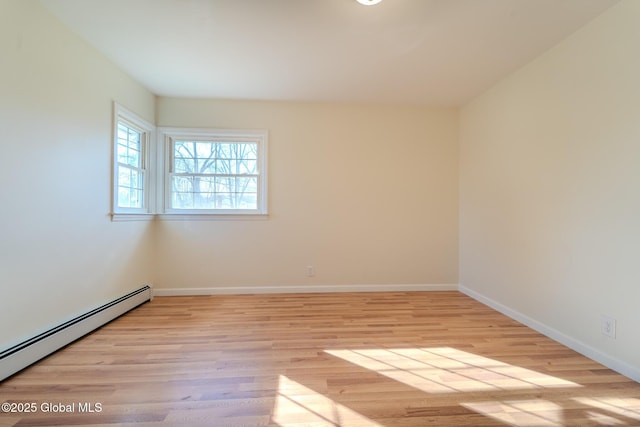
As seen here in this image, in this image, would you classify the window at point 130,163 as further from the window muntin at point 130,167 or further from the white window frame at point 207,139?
the white window frame at point 207,139

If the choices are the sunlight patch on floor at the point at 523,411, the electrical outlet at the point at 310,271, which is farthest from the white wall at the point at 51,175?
the sunlight patch on floor at the point at 523,411

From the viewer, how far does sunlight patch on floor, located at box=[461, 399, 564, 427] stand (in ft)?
4.69

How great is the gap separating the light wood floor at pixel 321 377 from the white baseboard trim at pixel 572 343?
0.23ft

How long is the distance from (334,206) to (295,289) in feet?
4.05

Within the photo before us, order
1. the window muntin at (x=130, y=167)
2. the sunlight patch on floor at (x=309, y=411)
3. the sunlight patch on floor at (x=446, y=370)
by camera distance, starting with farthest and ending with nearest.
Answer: the window muntin at (x=130, y=167), the sunlight patch on floor at (x=446, y=370), the sunlight patch on floor at (x=309, y=411)

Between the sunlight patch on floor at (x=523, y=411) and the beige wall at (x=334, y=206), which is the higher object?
the beige wall at (x=334, y=206)

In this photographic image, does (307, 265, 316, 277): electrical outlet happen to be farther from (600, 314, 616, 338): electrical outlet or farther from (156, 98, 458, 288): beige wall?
(600, 314, 616, 338): electrical outlet

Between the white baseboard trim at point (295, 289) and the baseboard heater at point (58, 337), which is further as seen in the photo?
the white baseboard trim at point (295, 289)

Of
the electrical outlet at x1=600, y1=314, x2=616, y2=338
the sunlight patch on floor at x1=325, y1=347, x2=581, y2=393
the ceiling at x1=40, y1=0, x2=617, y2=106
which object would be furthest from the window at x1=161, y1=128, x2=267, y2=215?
the electrical outlet at x1=600, y1=314, x2=616, y2=338

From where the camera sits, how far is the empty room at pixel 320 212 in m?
1.73

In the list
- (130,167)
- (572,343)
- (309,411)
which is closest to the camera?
(309,411)

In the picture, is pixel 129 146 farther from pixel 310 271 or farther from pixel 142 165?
pixel 310 271

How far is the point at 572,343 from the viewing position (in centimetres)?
219

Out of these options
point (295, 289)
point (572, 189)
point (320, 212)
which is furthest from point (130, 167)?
point (572, 189)
